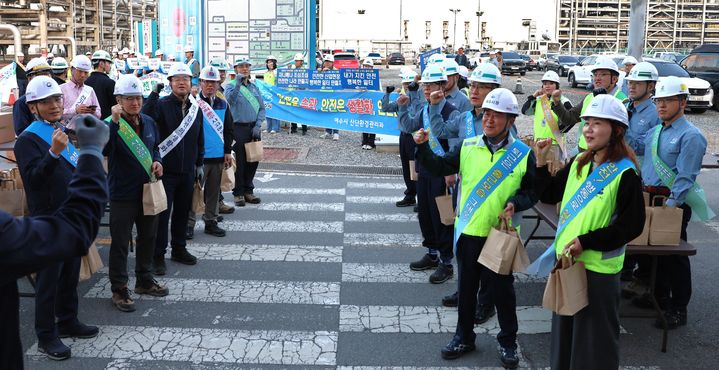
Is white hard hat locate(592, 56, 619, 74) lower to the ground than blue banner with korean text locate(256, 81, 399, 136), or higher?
higher

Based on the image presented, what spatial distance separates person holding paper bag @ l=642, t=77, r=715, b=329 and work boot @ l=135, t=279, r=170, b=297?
174 inches

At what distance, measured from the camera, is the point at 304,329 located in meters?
5.75

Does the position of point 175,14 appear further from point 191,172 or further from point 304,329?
point 304,329

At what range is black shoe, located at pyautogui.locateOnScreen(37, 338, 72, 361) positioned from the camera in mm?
5102

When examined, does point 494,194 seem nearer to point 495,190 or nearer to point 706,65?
point 495,190

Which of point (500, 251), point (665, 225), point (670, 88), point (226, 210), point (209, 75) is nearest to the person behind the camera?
point (500, 251)

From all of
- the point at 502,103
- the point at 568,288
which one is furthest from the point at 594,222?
the point at 502,103

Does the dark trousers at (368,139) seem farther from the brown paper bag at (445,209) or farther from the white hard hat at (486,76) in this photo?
the white hard hat at (486,76)

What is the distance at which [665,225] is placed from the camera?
17.5 ft

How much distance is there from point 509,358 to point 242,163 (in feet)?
19.7

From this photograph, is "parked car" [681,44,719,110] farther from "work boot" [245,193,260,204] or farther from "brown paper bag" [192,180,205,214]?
"brown paper bag" [192,180,205,214]

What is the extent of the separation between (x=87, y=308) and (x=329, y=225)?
3.61m

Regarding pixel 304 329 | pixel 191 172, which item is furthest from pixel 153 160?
pixel 304 329

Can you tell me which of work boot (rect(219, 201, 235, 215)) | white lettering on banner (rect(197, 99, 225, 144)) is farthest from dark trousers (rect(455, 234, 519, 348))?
work boot (rect(219, 201, 235, 215))
